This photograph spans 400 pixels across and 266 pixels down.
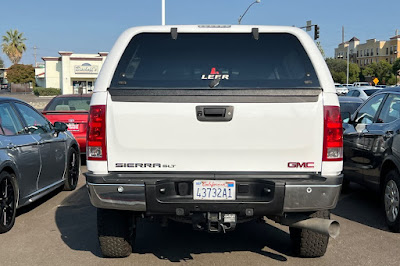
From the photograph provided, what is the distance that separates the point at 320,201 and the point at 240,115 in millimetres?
937

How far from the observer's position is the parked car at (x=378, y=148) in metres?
5.73

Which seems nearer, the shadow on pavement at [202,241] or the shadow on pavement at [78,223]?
the shadow on pavement at [202,241]

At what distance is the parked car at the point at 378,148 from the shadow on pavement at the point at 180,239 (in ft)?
4.66

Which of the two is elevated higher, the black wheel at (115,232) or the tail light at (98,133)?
the tail light at (98,133)

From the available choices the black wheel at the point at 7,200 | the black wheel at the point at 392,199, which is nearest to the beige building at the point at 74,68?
the black wheel at the point at 7,200

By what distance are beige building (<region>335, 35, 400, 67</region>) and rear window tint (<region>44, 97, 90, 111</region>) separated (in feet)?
343

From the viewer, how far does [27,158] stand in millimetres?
6172

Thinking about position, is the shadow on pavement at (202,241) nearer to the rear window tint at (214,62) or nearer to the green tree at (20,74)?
the rear window tint at (214,62)

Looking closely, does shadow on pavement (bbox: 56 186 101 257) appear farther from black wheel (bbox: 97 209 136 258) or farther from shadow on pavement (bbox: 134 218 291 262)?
shadow on pavement (bbox: 134 218 291 262)

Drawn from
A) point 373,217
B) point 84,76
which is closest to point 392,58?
point 84,76

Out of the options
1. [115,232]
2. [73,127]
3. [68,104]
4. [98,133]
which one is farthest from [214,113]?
[68,104]

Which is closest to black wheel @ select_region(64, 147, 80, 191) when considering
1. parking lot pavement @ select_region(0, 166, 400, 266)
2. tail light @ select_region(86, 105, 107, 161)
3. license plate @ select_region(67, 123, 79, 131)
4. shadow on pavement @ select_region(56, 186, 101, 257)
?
shadow on pavement @ select_region(56, 186, 101, 257)

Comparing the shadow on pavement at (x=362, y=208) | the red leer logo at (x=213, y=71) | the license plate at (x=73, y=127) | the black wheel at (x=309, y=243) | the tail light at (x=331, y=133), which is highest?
the red leer logo at (x=213, y=71)

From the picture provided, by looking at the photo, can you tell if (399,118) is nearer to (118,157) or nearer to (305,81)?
(305,81)
